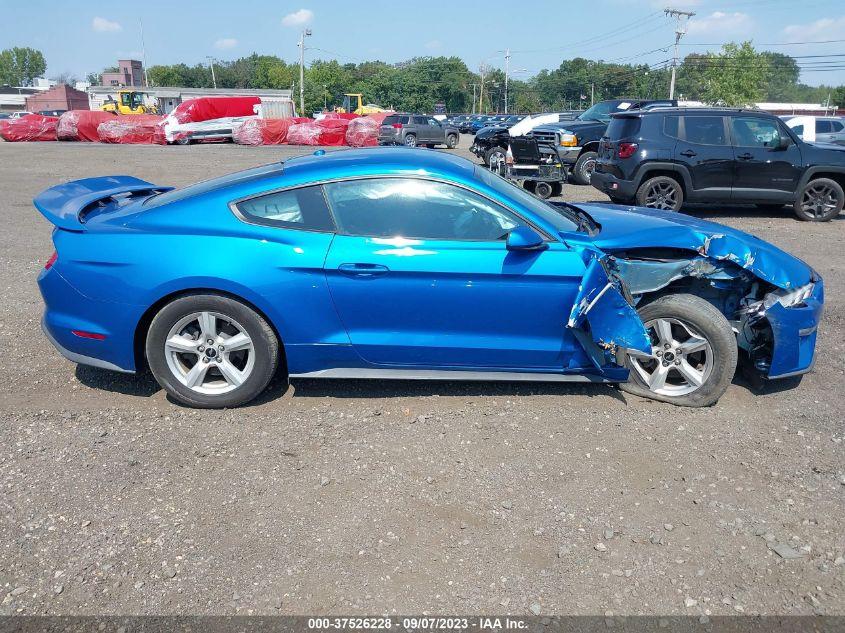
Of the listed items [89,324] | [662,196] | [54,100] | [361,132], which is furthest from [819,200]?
[54,100]

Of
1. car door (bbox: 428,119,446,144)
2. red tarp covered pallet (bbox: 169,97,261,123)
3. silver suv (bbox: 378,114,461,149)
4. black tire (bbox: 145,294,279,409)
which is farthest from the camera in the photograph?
car door (bbox: 428,119,446,144)

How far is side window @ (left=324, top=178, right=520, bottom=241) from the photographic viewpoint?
389cm

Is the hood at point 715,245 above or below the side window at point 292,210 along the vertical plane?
below

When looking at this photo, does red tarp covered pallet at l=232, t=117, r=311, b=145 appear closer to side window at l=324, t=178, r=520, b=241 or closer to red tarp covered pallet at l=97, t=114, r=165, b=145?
red tarp covered pallet at l=97, t=114, r=165, b=145

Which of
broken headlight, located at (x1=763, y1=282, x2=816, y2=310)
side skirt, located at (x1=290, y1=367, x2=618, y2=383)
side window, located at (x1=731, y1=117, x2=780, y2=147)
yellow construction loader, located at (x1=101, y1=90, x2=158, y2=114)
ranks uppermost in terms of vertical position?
yellow construction loader, located at (x1=101, y1=90, x2=158, y2=114)

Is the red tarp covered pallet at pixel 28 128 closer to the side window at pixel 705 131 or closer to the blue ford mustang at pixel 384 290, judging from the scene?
the side window at pixel 705 131

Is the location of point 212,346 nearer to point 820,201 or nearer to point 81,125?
point 820,201

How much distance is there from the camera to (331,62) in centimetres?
11156

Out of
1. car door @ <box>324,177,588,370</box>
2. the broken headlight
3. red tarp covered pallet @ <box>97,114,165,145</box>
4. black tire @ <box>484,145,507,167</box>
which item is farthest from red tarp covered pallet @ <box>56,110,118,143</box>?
the broken headlight

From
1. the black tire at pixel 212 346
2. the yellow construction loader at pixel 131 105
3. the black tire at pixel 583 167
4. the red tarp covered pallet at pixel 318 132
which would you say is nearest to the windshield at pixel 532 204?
the black tire at pixel 212 346

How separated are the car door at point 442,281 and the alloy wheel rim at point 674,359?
540mm

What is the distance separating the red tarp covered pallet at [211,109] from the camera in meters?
32.0

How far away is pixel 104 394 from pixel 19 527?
142 centimetres

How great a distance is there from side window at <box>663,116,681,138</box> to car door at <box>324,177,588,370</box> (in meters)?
7.80
